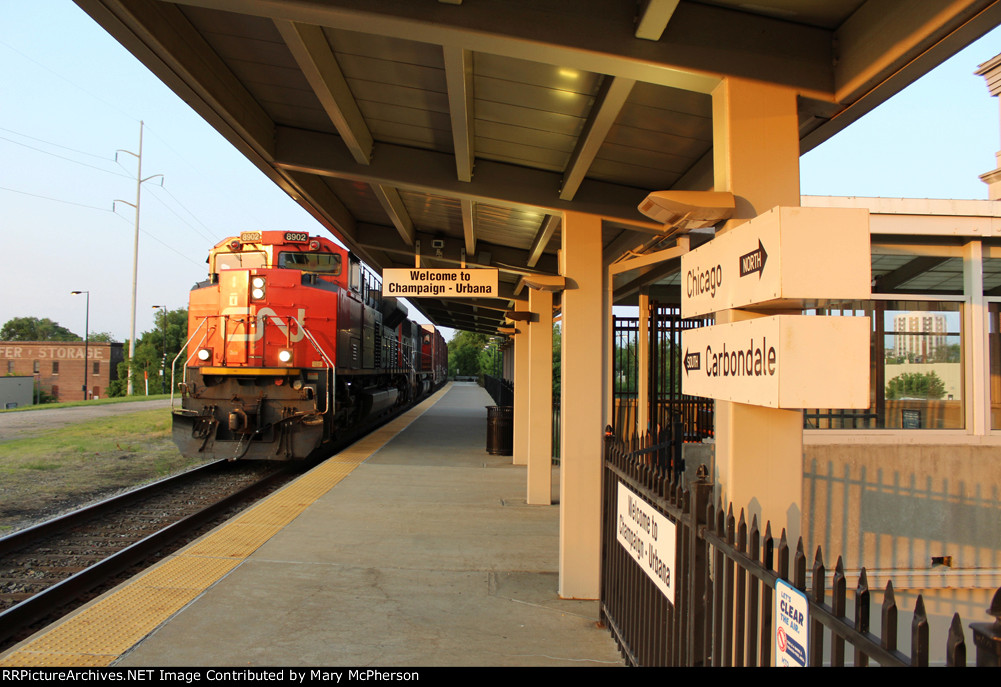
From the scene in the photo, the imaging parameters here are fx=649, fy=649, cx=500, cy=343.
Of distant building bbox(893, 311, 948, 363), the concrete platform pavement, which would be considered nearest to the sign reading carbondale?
the concrete platform pavement

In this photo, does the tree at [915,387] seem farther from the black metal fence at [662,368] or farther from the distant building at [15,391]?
the distant building at [15,391]

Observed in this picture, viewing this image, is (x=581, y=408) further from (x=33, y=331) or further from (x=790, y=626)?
(x=33, y=331)

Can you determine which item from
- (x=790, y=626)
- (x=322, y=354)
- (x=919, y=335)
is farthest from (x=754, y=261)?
(x=322, y=354)

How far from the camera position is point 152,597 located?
16.0ft

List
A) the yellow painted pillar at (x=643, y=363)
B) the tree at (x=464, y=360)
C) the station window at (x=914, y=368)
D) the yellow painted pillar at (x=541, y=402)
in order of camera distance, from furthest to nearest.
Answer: the tree at (x=464, y=360) < the yellow painted pillar at (x=643, y=363) < the yellow painted pillar at (x=541, y=402) < the station window at (x=914, y=368)

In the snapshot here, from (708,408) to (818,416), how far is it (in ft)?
9.48

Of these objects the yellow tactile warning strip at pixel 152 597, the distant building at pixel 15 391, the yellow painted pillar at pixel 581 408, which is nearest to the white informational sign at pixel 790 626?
the yellow painted pillar at pixel 581 408

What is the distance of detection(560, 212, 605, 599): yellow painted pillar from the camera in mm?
5348

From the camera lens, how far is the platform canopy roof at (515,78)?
3.08m

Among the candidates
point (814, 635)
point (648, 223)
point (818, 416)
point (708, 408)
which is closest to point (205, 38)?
point (648, 223)

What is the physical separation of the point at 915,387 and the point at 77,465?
12869 mm

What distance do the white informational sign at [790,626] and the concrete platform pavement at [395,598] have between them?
2.16m

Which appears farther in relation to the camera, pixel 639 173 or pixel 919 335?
pixel 919 335

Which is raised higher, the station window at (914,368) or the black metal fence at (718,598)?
the station window at (914,368)
